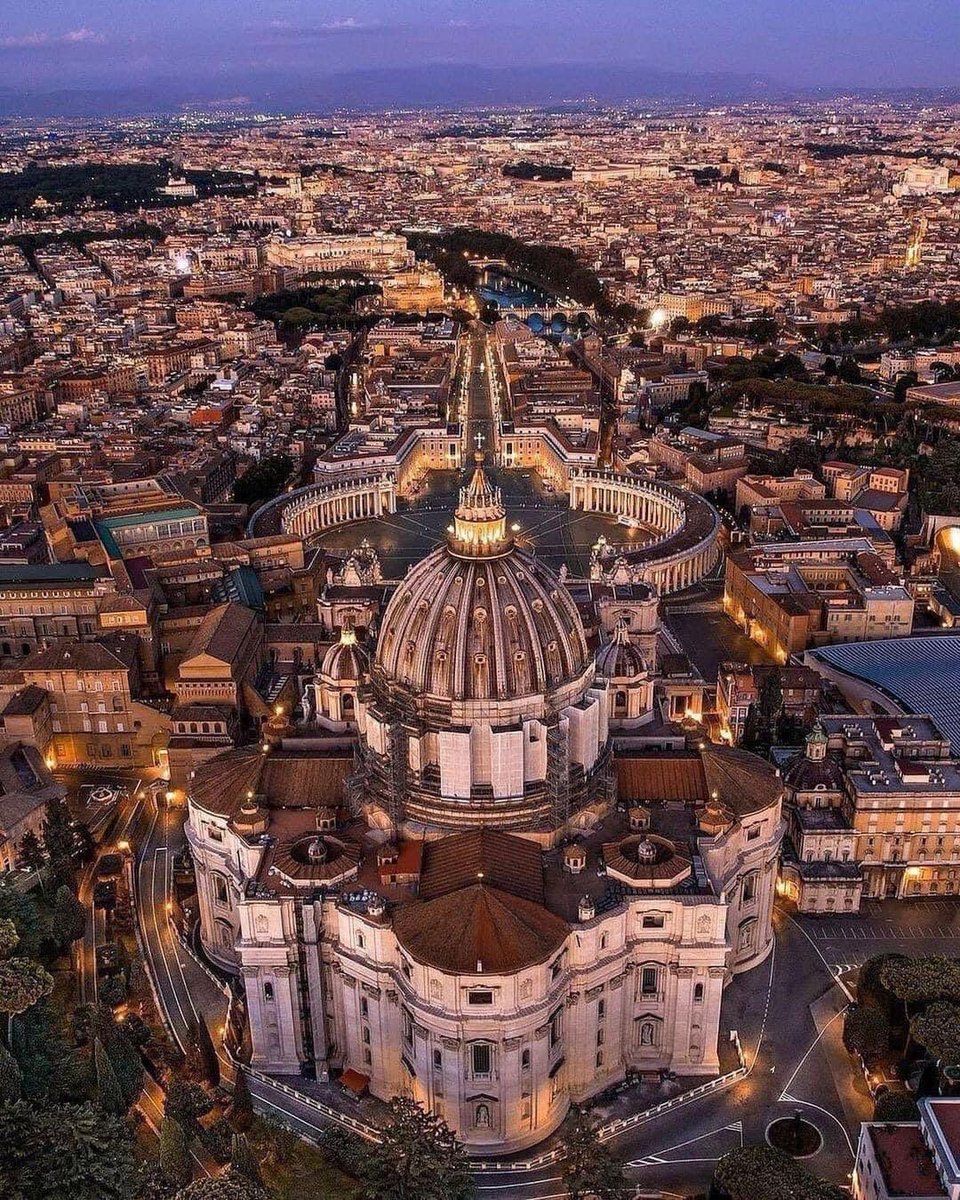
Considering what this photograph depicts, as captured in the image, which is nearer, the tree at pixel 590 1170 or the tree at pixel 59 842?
the tree at pixel 590 1170

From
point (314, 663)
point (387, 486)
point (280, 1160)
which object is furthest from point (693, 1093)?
point (387, 486)

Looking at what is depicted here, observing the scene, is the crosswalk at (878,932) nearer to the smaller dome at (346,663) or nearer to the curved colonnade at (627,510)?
the smaller dome at (346,663)

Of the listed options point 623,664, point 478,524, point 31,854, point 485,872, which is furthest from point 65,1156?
point 623,664

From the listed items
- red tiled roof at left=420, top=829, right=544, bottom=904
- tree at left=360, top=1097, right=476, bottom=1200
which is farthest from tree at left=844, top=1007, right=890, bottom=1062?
tree at left=360, top=1097, right=476, bottom=1200

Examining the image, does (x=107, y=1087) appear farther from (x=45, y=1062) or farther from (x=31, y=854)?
(x=31, y=854)

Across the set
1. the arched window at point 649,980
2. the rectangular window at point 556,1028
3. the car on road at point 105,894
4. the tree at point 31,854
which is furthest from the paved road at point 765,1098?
the tree at point 31,854

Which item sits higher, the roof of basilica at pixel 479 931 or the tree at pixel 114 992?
the roof of basilica at pixel 479 931

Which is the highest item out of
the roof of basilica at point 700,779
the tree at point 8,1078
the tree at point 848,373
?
the roof of basilica at point 700,779
